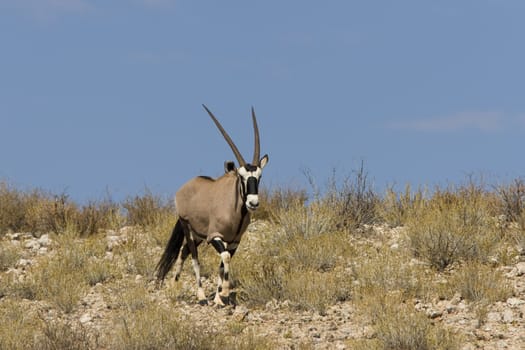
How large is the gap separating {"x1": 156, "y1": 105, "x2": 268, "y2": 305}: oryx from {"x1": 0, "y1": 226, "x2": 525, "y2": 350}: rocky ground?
67 cm

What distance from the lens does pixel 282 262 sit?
45.3 ft

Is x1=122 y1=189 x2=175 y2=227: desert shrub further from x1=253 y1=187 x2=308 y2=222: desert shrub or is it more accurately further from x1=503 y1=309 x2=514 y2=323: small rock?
x1=503 y1=309 x2=514 y2=323: small rock

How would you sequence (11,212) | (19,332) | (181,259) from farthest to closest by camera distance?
(11,212) → (181,259) → (19,332)

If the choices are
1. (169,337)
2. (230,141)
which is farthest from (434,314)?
(230,141)

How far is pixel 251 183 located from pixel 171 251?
3003 mm

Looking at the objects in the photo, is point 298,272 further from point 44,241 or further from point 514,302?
point 44,241

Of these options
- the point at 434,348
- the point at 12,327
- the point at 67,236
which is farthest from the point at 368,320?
the point at 67,236

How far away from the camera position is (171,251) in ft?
44.0

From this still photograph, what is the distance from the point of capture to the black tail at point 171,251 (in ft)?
43.7

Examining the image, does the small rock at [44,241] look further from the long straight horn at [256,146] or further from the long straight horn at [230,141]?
the long straight horn at [256,146]

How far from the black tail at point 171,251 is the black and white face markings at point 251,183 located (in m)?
2.51

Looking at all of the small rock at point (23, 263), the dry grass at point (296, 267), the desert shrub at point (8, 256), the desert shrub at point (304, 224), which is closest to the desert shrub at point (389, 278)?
the dry grass at point (296, 267)

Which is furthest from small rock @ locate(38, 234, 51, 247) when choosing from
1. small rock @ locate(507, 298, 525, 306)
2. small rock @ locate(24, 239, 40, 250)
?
small rock @ locate(507, 298, 525, 306)

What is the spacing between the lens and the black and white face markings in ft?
35.8
